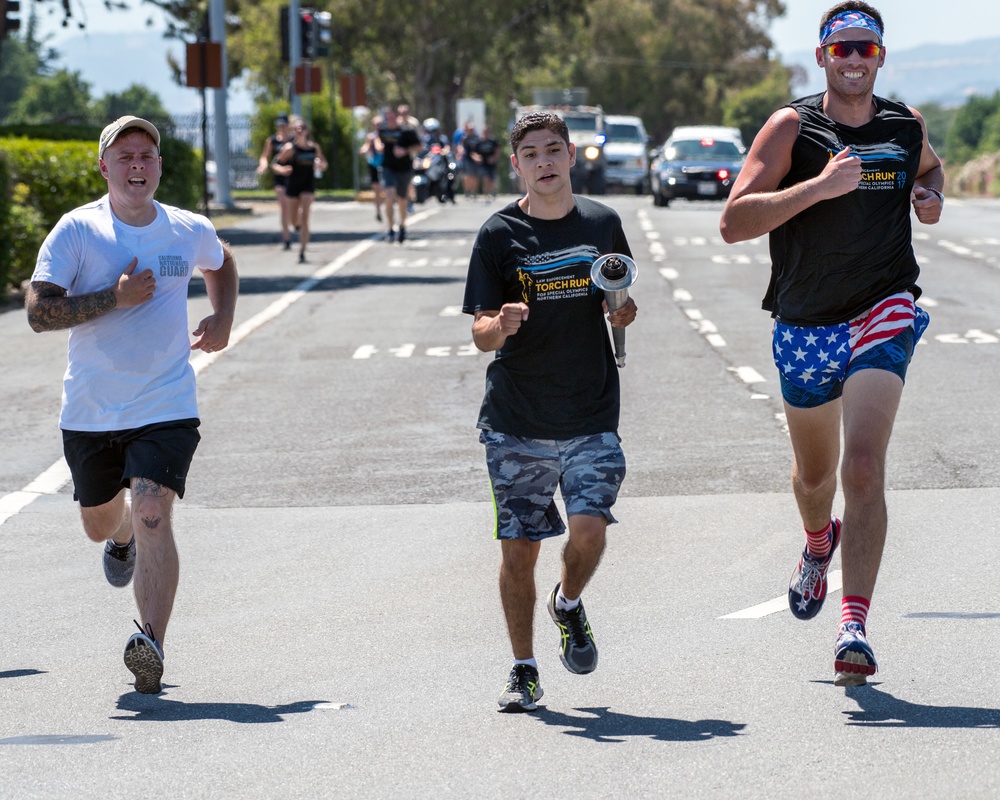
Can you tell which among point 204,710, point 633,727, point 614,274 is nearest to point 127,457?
point 204,710

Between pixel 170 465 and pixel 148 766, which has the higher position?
pixel 170 465

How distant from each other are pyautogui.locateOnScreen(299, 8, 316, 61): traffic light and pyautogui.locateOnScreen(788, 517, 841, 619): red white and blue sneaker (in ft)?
118

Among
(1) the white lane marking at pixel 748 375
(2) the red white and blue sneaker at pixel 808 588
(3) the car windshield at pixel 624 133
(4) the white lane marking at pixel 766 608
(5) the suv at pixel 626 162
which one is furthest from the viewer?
(3) the car windshield at pixel 624 133

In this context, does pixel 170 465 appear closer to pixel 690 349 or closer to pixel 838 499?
pixel 838 499

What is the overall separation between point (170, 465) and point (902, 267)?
2.47 m

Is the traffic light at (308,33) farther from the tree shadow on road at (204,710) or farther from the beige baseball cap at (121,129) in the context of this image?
the tree shadow on road at (204,710)

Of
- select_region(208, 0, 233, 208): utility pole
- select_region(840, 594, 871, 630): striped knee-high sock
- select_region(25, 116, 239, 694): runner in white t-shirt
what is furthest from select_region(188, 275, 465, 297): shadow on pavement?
select_region(208, 0, 233, 208): utility pole

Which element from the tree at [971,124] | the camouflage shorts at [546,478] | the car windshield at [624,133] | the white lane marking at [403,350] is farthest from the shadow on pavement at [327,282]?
the tree at [971,124]

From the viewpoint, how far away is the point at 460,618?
22.0ft

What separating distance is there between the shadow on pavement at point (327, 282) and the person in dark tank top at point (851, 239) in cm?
1437

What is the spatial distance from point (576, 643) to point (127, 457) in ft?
5.33

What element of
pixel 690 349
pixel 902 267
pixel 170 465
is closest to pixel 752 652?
pixel 902 267

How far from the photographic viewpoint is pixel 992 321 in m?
16.5

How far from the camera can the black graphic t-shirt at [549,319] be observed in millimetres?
5488
